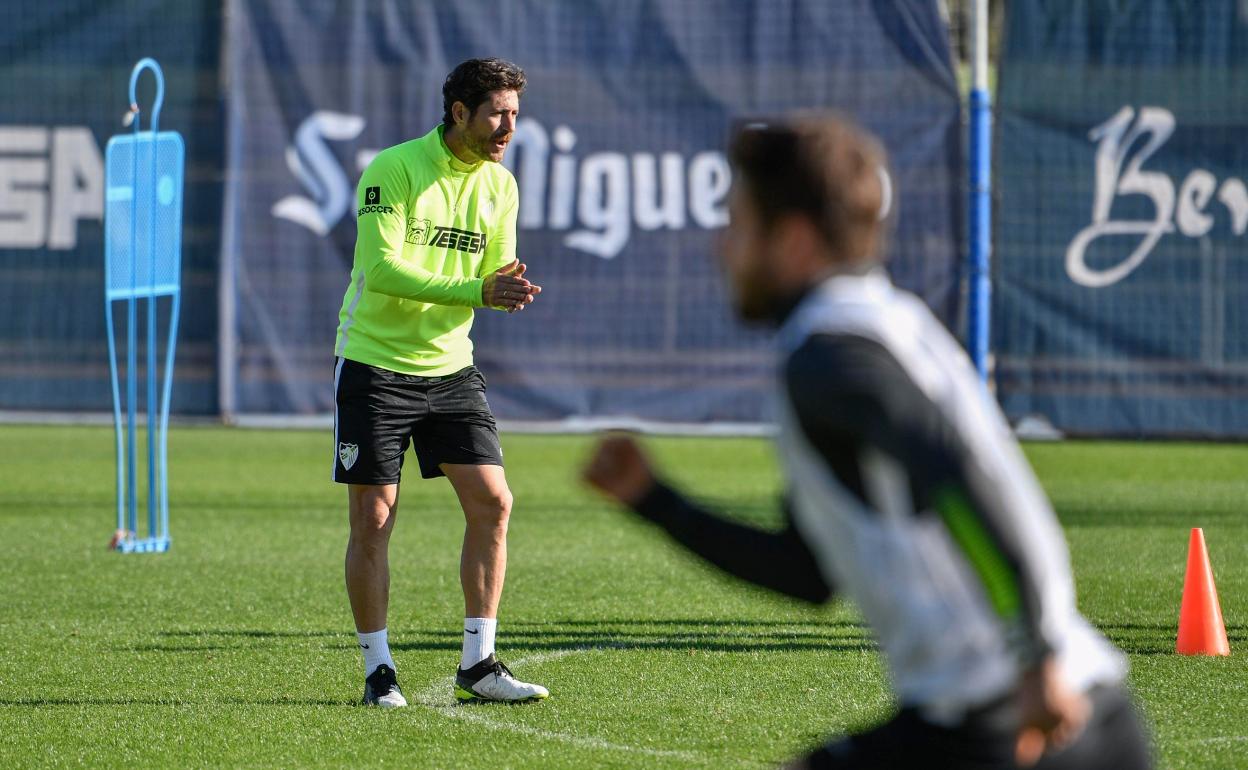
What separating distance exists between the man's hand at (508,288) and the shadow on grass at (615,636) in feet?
6.11

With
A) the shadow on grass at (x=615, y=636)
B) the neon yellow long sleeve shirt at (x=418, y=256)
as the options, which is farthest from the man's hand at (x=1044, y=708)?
the shadow on grass at (x=615, y=636)

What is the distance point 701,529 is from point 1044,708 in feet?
2.39

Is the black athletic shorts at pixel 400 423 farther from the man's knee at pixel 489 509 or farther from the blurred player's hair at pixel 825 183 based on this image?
the blurred player's hair at pixel 825 183

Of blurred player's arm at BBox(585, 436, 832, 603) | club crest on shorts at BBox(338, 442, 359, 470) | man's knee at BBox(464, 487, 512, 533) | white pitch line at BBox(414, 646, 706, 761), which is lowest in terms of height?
white pitch line at BBox(414, 646, 706, 761)

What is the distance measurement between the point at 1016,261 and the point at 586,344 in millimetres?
4080

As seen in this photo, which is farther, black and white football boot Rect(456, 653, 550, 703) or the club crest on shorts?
black and white football boot Rect(456, 653, 550, 703)

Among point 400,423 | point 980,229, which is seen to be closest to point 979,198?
point 980,229

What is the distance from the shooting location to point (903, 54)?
16.3m

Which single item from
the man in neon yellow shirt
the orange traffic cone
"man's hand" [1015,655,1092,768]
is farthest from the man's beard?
"man's hand" [1015,655,1092,768]

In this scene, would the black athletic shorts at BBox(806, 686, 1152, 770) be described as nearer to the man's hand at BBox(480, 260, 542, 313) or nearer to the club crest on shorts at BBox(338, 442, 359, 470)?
the man's hand at BBox(480, 260, 542, 313)

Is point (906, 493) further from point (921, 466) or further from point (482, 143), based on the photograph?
point (482, 143)

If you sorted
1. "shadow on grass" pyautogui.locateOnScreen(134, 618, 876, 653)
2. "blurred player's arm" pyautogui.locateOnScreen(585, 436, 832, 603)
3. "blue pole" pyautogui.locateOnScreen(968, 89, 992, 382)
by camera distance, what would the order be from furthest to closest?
"blue pole" pyautogui.locateOnScreen(968, 89, 992, 382) < "shadow on grass" pyautogui.locateOnScreen(134, 618, 876, 653) < "blurred player's arm" pyautogui.locateOnScreen(585, 436, 832, 603)

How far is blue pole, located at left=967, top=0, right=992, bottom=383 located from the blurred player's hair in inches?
467

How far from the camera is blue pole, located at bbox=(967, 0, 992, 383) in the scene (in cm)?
1387
